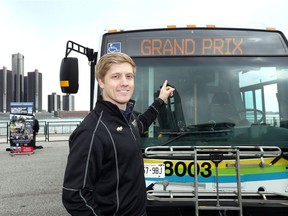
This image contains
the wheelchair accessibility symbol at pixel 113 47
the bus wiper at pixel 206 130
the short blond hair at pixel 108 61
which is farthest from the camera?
the wheelchair accessibility symbol at pixel 113 47

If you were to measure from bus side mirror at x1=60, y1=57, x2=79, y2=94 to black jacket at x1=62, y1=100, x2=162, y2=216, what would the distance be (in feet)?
6.12

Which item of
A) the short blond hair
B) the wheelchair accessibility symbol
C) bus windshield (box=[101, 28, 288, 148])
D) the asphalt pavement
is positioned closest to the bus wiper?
bus windshield (box=[101, 28, 288, 148])

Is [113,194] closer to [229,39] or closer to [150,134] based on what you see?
[150,134]

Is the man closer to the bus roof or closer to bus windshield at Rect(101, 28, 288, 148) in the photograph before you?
bus windshield at Rect(101, 28, 288, 148)

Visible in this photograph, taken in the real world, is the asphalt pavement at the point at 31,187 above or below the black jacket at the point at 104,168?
below

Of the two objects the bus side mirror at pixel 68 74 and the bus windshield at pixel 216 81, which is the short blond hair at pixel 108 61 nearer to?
the bus windshield at pixel 216 81

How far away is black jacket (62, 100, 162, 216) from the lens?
1.80 m

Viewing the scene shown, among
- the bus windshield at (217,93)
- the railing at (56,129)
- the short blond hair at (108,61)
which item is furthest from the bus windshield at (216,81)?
the railing at (56,129)

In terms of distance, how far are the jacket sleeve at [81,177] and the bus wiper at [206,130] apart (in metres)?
1.57

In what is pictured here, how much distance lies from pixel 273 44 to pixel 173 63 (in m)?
1.18

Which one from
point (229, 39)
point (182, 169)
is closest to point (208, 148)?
point (182, 169)

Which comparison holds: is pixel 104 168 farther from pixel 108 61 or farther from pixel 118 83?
pixel 108 61

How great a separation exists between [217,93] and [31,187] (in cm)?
565

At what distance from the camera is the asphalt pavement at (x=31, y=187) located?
563 cm
